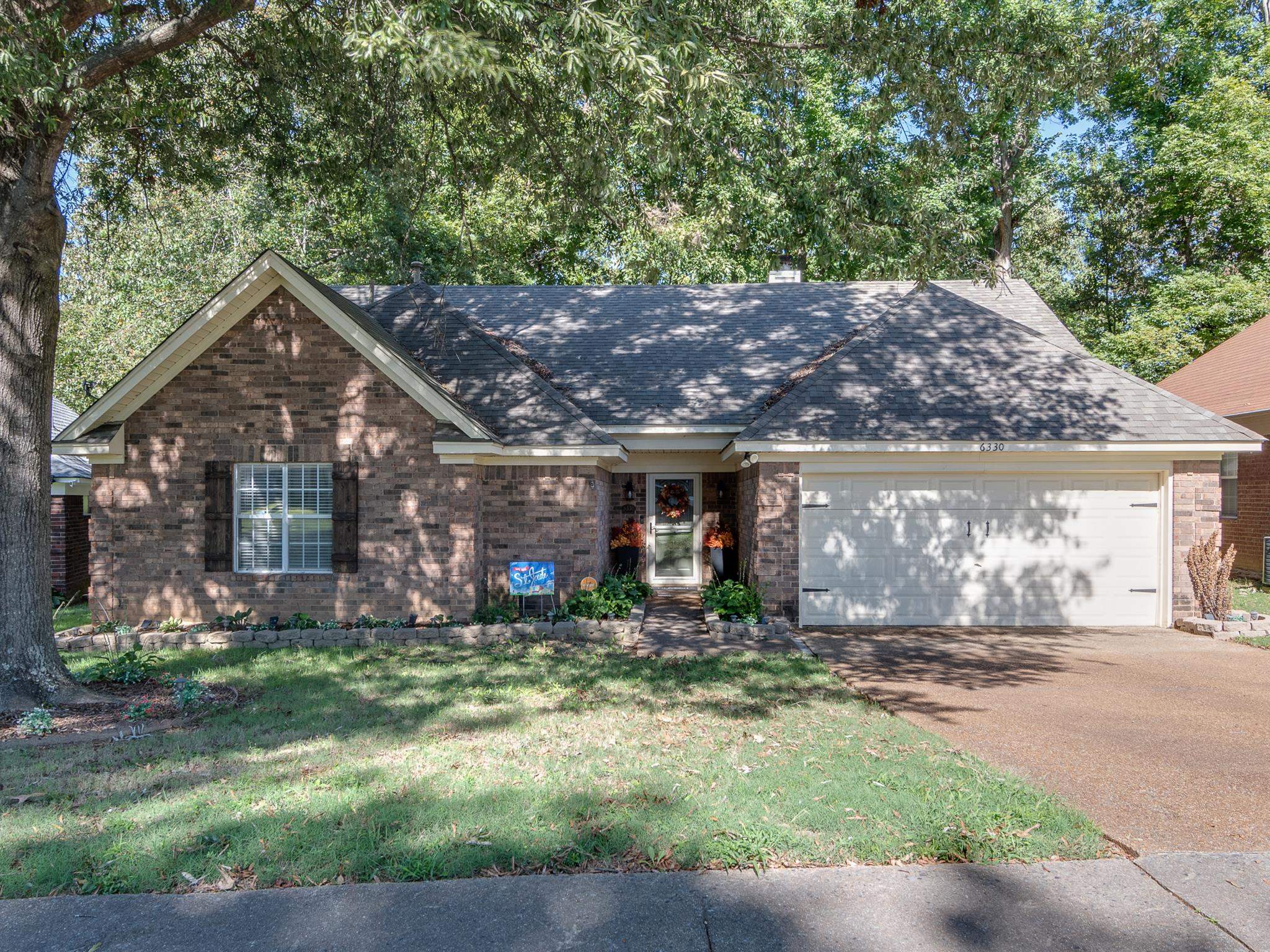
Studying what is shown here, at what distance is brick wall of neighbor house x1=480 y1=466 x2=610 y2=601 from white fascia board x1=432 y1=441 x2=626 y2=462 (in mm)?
331

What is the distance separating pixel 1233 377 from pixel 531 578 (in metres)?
17.9

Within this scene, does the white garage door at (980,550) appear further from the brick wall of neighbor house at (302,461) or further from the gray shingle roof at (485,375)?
the brick wall of neighbor house at (302,461)

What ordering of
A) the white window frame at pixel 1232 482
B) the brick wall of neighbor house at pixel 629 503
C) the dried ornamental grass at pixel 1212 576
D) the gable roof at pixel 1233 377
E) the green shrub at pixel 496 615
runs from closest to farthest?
1. the green shrub at pixel 496 615
2. the dried ornamental grass at pixel 1212 576
3. the brick wall of neighbor house at pixel 629 503
4. the gable roof at pixel 1233 377
5. the white window frame at pixel 1232 482

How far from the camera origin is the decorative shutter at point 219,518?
1111 cm

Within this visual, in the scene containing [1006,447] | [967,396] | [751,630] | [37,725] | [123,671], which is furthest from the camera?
[967,396]

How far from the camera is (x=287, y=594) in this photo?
437 inches

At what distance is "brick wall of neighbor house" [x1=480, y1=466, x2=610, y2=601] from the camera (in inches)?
477

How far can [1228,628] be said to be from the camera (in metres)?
11.0

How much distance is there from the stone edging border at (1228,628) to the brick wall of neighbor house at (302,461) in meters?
10.1

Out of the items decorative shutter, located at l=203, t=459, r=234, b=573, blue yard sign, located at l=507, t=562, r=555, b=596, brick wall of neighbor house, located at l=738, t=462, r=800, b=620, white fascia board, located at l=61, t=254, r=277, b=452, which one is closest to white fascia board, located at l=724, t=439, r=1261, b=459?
brick wall of neighbor house, located at l=738, t=462, r=800, b=620

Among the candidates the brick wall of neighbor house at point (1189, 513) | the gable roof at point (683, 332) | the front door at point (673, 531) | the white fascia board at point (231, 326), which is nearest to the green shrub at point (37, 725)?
the white fascia board at point (231, 326)

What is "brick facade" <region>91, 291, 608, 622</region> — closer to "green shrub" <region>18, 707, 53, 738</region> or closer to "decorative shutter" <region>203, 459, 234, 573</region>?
"decorative shutter" <region>203, 459, 234, 573</region>

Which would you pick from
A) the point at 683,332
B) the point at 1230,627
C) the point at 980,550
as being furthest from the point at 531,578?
the point at 1230,627

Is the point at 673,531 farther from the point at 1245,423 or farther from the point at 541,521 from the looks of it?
the point at 1245,423
